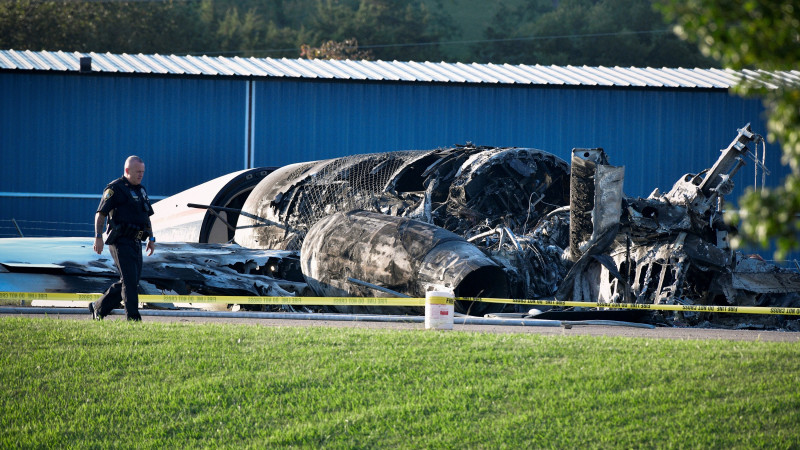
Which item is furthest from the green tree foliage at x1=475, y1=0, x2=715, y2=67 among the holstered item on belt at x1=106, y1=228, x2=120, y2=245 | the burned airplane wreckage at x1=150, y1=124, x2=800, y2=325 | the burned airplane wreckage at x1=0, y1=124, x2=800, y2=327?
the holstered item on belt at x1=106, y1=228, x2=120, y2=245

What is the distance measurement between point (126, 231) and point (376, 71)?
16.5m

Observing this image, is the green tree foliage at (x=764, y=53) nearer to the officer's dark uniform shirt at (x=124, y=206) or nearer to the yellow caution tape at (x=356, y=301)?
Answer: the officer's dark uniform shirt at (x=124, y=206)

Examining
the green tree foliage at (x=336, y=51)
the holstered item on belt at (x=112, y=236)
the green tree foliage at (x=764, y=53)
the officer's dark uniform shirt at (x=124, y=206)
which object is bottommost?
the holstered item on belt at (x=112, y=236)

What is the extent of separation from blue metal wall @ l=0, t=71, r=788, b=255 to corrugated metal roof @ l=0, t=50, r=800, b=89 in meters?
0.25

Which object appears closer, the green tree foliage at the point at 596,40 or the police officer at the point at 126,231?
the police officer at the point at 126,231

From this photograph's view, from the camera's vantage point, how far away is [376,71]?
25938 millimetres

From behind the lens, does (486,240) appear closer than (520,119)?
Yes

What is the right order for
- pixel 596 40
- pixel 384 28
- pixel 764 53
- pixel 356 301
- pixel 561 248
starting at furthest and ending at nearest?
pixel 384 28, pixel 596 40, pixel 561 248, pixel 356 301, pixel 764 53

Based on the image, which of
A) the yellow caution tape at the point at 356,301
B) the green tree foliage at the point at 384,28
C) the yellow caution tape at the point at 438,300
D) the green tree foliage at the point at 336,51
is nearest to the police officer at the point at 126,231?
the yellow caution tape at the point at 356,301

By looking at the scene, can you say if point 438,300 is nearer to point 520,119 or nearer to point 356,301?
point 356,301

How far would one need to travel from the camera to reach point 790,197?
3.39 metres

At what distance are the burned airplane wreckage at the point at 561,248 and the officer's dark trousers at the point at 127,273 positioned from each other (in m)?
3.58

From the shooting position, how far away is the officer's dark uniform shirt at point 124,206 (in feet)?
33.4


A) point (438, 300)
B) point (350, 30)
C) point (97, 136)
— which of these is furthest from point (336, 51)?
point (438, 300)
